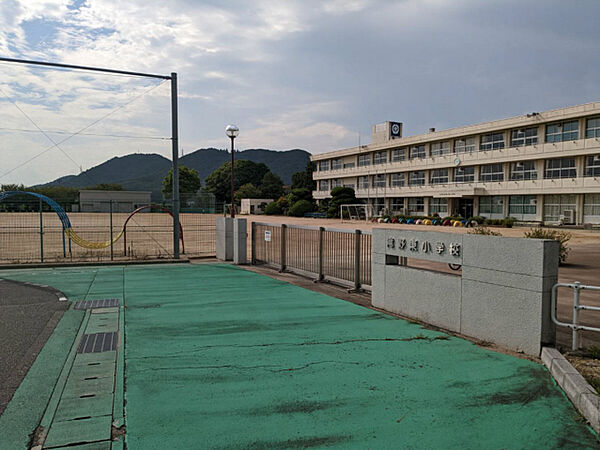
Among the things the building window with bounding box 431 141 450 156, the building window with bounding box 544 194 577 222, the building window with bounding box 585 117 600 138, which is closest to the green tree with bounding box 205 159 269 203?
the building window with bounding box 431 141 450 156

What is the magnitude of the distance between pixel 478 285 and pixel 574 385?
2.17m

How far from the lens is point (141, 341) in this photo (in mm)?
6805

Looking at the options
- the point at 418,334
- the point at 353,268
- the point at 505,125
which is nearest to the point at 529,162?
the point at 505,125

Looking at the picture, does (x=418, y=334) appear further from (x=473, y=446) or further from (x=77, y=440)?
(x=77, y=440)

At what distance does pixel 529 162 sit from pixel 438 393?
48.5 meters

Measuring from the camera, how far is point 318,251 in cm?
1272

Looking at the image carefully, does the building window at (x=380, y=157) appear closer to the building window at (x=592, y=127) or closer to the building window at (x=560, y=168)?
the building window at (x=560, y=168)

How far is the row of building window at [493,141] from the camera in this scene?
142 ft

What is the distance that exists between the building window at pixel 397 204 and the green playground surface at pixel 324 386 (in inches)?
2274

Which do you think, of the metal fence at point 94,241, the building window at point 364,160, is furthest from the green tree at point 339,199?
the metal fence at point 94,241

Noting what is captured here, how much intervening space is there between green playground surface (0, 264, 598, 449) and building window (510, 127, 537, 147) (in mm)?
45398

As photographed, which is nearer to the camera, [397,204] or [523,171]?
[523,171]

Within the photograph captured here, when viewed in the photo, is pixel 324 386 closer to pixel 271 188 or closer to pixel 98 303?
pixel 98 303

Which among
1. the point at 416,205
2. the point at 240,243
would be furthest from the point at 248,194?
the point at 240,243
